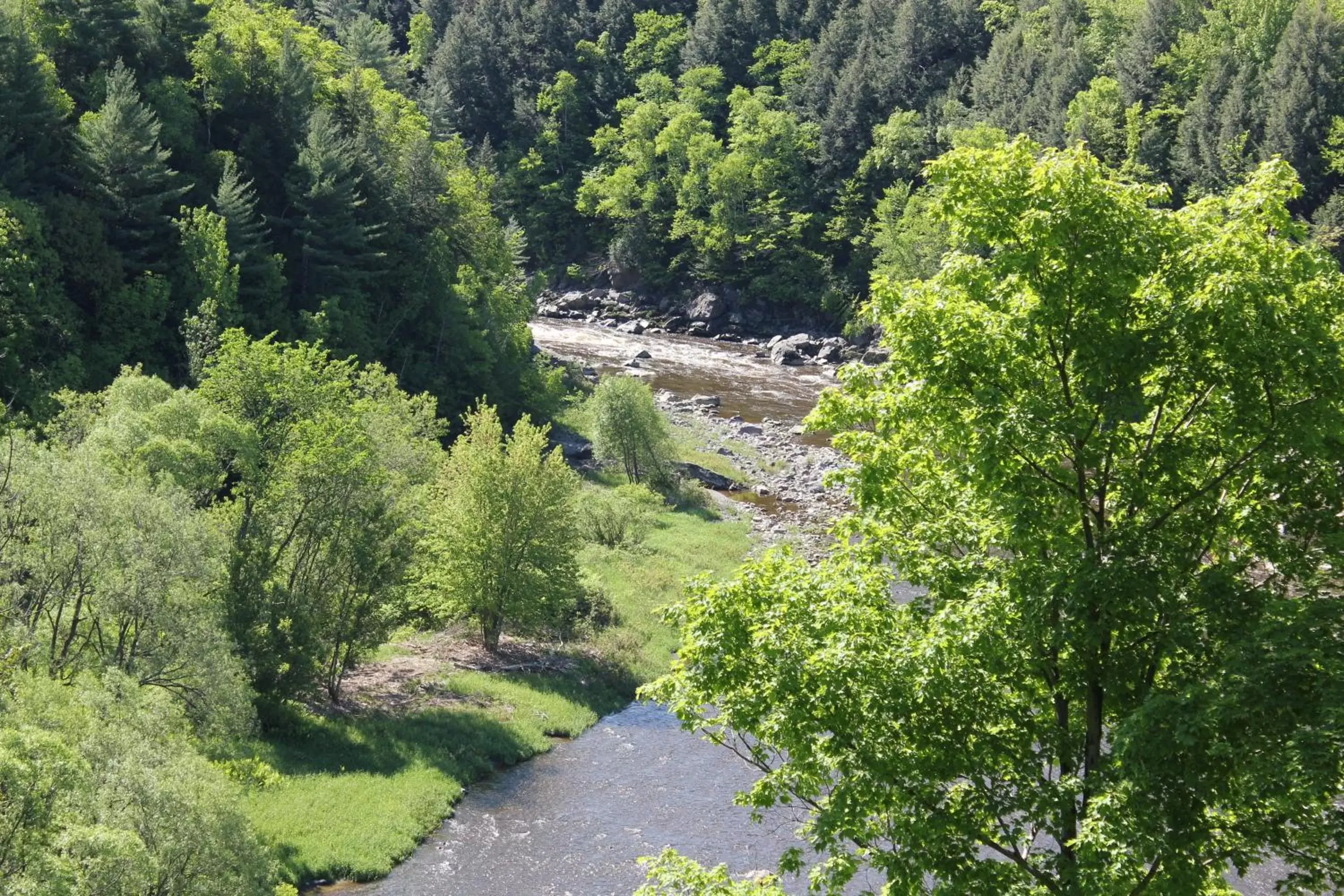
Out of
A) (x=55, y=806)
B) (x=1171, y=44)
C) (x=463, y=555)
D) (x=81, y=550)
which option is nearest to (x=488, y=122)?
(x=1171, y=44)

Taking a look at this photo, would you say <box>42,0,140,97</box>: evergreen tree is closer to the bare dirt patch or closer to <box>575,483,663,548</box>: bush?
<box>575,483,663,548</box>: bush

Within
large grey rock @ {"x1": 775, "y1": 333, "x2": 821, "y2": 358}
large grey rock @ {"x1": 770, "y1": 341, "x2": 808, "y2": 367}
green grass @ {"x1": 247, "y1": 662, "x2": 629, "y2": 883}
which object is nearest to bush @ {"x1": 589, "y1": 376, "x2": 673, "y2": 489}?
green grass @ {"x1": 247, "y1": 662, "x2": 629, "y2": 883}

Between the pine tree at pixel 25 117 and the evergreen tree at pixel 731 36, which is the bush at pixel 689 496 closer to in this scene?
the pine tree at pixel 25 117

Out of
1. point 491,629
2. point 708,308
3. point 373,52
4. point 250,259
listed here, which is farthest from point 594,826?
point 373,52

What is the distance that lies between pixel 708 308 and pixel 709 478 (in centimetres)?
6133

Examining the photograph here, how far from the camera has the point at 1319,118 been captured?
92188 mm

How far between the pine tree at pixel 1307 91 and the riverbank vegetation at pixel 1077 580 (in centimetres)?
9262

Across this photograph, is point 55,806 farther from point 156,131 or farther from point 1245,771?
point 156,131

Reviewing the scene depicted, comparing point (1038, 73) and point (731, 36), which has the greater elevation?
point (731, 36)

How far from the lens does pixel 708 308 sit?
12656cm

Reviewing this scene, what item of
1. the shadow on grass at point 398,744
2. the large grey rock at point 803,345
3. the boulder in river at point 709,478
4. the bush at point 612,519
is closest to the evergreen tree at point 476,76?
the large grey rock at point 803,345

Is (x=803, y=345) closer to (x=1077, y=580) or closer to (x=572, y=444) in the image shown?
(x=572, y=444)

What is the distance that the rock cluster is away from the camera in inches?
4414

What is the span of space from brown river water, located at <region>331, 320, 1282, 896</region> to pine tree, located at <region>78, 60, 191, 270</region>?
37.8 metres
